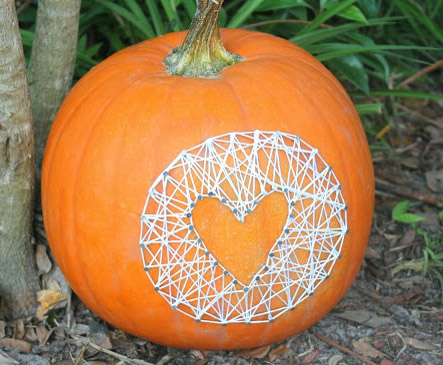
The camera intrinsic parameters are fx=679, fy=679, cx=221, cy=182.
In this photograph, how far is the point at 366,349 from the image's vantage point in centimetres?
191

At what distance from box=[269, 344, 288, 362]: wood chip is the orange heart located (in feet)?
1.16

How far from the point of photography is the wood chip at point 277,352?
73.9 inches

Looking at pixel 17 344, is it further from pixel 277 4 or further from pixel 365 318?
pixel 277 4

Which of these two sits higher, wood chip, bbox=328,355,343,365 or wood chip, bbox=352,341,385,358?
wood chip, bbox=328,355,343,365

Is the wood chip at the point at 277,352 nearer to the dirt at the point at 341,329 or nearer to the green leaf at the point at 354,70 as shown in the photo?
the dirt at the point at 341,329

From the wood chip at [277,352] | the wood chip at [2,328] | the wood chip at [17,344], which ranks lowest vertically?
the wood chip at [277,352]

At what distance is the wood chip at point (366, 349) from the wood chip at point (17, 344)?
0.91m

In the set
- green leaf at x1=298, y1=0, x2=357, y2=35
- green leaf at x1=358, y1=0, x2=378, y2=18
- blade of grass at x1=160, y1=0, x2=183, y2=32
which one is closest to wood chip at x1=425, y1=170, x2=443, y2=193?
green leaf at x1=358, y1=0, x2=378, y2=18

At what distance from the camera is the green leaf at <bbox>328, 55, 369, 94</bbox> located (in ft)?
8.06

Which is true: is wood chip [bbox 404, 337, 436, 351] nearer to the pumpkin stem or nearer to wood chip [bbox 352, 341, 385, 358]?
wood chip [bbox 352, 341, 385, 358]

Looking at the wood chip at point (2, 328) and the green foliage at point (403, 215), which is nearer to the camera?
the wood chip at point (2, 328)

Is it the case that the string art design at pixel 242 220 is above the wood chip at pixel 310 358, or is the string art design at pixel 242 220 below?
above

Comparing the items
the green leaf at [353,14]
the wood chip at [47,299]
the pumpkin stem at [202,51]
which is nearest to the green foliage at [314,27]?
the green leaf at [353,14]

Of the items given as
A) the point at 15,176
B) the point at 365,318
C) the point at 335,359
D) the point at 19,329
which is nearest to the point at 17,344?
the point at 19,329
